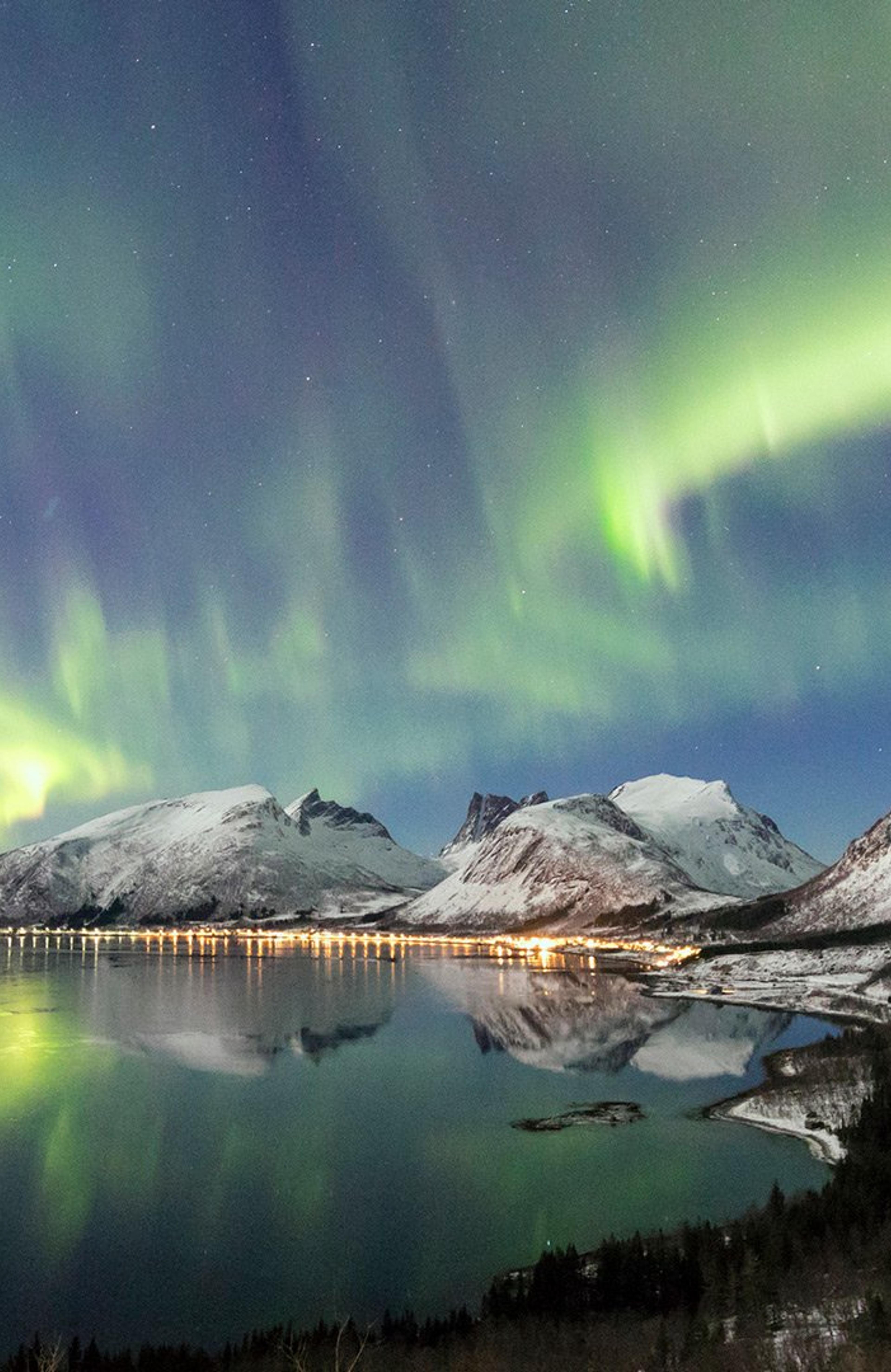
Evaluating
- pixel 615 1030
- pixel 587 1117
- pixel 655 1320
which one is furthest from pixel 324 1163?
pixel 615 1030

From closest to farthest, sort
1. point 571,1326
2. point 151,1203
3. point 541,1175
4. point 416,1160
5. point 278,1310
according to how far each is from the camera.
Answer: point 571,1326 < point 278,1310 < point 151,1203 < point 541,1175 < point 416,1160

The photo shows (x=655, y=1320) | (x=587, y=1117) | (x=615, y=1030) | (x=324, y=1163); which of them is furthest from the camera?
(x=615, y=1030)

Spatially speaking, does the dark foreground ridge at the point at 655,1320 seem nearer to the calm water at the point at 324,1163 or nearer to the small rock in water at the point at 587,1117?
the calm water at the point at 324,1163

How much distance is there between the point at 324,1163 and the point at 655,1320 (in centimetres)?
2943

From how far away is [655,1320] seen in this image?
1388 inches

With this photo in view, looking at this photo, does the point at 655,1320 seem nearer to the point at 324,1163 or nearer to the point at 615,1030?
the point at 324,1163

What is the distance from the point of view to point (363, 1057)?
99.9 metres

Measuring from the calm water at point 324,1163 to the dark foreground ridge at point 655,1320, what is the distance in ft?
8.63

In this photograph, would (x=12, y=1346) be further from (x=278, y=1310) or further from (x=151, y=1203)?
(x=151, y=1203)

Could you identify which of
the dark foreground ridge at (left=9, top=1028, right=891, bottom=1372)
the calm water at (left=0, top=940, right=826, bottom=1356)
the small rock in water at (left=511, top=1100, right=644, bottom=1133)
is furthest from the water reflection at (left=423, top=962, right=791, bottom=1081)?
the dark foreground ridge at (left=9, top=1028, right=891, bottom=1372)

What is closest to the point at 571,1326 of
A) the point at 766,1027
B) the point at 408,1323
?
the point at 408,1323

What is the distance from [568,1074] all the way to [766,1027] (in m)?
42.5

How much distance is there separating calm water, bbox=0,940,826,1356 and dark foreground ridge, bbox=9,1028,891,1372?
263cm

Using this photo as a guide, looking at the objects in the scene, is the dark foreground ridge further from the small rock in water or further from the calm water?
the small rock in water
